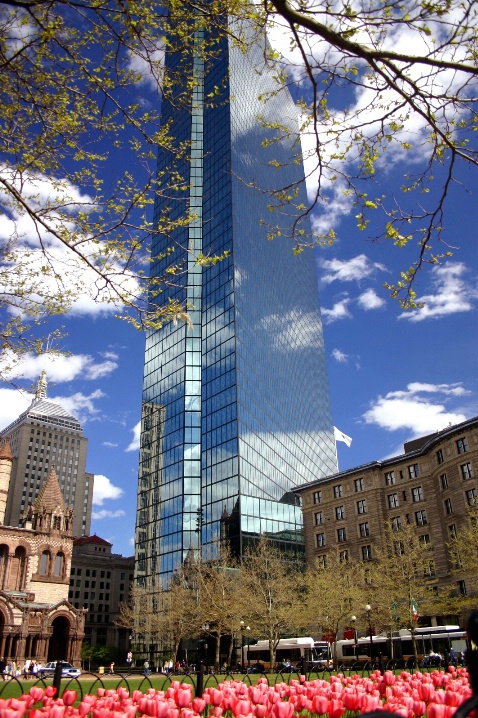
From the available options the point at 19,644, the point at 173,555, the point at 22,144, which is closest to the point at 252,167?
the point at 173,555

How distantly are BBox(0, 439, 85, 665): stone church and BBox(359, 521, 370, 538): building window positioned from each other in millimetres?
32410

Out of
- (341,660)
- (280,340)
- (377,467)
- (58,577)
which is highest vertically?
(280,340)

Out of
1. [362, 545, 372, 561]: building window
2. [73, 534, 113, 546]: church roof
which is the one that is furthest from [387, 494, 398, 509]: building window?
[73, 534, 113, 546]: church roof

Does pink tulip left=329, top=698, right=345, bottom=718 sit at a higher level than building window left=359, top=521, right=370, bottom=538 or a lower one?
lower

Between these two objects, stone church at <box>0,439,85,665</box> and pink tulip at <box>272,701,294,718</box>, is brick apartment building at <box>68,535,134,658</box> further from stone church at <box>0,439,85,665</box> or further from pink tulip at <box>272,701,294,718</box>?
pink tulip at <box>272,701,294,718</box>

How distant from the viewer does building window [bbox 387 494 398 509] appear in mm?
60484

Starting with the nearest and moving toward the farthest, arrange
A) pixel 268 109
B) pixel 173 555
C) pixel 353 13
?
pixel 353 13 < pixel 173 555 < pixel 268 109

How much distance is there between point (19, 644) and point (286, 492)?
120 feet

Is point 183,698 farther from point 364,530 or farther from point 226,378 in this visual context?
point 226,378

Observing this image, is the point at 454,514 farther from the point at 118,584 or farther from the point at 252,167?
the point at 118,584

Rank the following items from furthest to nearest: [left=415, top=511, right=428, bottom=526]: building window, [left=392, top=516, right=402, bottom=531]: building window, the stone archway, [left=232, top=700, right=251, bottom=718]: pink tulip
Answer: the stone archway, [left=392, top=516, right=402, bottom=531]: building window, [left=415, top=511, right=428, bottom=526]: building window, [left=232, top=700, right=251, bottom=718]: pink tulip

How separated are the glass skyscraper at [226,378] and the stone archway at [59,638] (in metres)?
13.1

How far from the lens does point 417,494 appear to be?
5869 cm

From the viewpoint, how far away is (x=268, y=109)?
11794 centimetres
